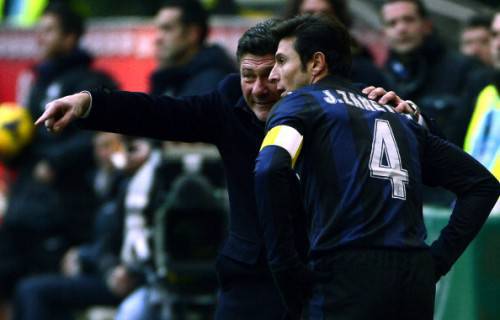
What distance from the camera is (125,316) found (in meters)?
8.63

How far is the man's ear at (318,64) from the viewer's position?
4605 mm

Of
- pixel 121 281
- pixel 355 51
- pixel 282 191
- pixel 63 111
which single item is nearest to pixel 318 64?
pixel 282 191

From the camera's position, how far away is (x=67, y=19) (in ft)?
33.5

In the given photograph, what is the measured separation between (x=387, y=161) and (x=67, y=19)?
614 cm

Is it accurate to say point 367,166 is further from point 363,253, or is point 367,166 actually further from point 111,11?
point 111,11

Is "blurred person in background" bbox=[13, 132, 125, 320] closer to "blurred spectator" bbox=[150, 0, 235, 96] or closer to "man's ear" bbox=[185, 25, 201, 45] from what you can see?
"blurred spectator" bbox=[150, 0, 235, 96]

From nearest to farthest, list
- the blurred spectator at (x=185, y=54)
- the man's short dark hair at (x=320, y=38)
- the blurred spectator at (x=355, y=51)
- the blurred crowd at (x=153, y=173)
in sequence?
the man's short dark hair at (x=320, y=38)
the blurred spectator at (x=355, y=51)
the blurred crowd at (x=153, y=173)
the blurred spectator at (x=185, y=54)

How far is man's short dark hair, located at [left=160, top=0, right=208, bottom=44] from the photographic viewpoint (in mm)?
8555

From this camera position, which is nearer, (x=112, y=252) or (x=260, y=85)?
(x=260, y=85)

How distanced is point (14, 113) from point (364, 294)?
6.44 m

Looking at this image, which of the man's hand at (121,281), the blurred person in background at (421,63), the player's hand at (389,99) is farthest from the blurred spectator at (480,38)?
the player's hand at (389,99)

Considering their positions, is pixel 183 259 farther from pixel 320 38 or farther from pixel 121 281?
pixel 320 38

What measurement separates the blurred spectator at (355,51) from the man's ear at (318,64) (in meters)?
1.48

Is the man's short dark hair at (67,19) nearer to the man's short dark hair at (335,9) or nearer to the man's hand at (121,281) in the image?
the man's hand at (121,281)
